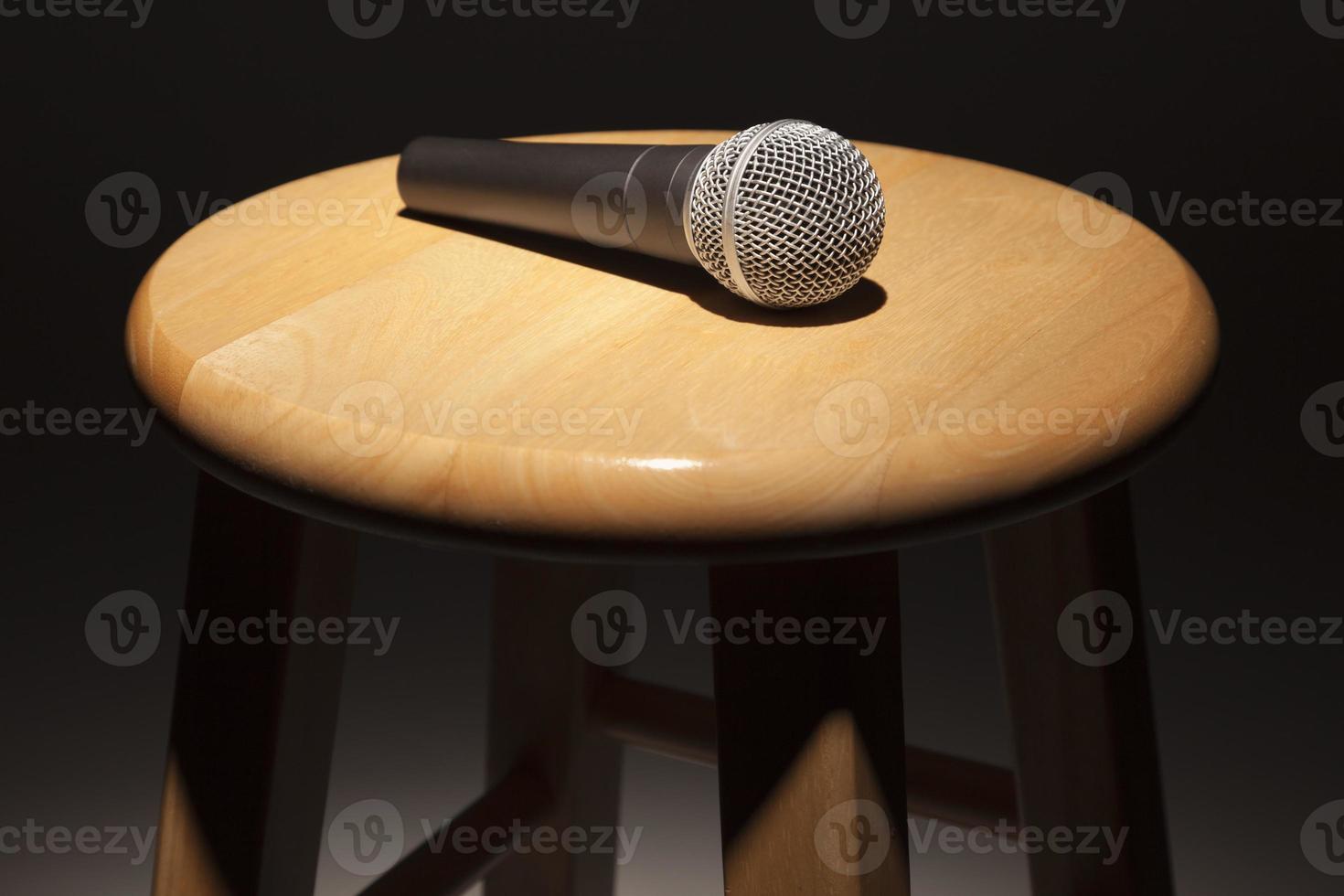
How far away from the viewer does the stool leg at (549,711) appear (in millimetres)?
1224

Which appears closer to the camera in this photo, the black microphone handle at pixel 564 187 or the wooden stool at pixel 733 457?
the wooden stool at pixel 733 457

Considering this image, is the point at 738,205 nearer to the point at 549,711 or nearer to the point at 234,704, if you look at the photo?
the point at 234,704

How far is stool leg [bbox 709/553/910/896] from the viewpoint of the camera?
69 cm

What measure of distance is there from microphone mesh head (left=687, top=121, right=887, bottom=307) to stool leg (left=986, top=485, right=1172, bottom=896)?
0.20 m

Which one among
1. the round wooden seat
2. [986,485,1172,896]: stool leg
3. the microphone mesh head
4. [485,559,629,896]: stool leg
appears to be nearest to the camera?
the round wooden seat

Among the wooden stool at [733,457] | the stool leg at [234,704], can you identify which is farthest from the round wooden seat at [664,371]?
the stool leg at [234,704]

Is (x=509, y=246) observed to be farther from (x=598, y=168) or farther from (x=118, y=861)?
(x=118, y=861)

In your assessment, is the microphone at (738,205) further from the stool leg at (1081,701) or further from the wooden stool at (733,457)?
the stool leg at (1081,701)

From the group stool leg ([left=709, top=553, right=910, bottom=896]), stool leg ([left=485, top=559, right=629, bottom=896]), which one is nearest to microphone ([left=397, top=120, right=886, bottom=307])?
stool leg ([left=709, top=553, right=910, bottom=896])

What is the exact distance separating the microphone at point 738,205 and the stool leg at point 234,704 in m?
0.23

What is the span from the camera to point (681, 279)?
89cm

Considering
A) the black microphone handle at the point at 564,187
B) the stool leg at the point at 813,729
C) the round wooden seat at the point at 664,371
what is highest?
the black microphone handle at the point at 564,187

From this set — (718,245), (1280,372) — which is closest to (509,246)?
(718,245)

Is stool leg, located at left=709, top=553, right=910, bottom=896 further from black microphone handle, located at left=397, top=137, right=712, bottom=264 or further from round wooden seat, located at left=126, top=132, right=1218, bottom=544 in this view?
black microphone handle, located at left=397, top=137, right=712, bottom=264
